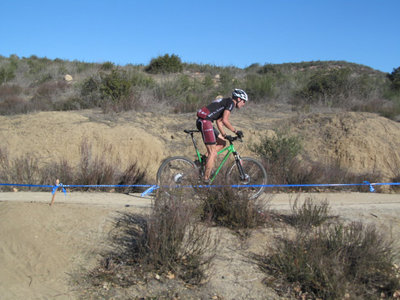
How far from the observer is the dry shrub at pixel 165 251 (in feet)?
15.0

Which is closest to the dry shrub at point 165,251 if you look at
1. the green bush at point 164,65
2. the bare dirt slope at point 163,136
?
the bare dirt slope at point 163,136

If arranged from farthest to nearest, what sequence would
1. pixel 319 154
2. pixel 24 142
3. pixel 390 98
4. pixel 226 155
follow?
1. pixel 390 98
2. pixel 319 154
3. pixel 24 142
4. pixel 226 155

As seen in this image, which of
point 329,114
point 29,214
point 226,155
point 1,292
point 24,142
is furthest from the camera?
point 329,114

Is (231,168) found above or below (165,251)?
above

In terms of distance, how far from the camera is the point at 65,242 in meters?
5.14

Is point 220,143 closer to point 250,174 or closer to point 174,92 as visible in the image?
point 250,174

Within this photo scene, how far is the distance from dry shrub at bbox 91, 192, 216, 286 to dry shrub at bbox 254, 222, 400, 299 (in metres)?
0.85

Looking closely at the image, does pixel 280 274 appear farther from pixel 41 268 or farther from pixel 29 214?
pixel 29 214

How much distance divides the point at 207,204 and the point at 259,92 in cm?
1456

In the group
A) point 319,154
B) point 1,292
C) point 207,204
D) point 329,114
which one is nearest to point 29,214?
point 1,292

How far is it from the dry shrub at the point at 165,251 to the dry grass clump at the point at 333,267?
850mm

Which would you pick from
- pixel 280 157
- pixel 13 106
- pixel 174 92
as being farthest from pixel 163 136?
pixel 13 106

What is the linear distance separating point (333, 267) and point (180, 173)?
346 centimetres

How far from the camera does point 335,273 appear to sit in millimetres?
4309
